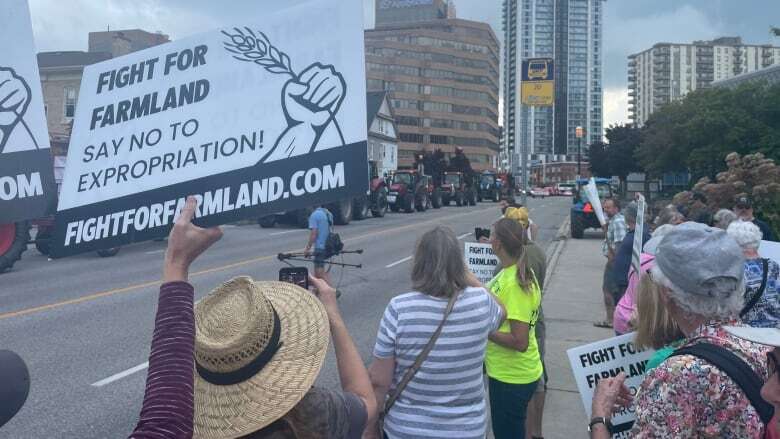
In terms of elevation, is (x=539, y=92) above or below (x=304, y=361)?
above

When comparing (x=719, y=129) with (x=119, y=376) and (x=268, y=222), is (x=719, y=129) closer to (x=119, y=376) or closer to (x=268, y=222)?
(x=268, y=222)

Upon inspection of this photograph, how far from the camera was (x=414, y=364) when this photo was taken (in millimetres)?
2932

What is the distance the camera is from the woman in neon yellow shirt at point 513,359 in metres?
3.95

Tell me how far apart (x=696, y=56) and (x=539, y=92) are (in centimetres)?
19005

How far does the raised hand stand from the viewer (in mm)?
1659

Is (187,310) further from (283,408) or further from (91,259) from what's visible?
(91,259)

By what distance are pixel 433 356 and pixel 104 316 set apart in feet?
25.7

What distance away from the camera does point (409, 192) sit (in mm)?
36906

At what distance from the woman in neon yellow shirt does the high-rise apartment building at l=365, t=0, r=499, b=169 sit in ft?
323

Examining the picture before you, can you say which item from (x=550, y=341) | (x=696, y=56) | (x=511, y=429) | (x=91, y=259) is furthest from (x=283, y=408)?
(x=696, y=56)

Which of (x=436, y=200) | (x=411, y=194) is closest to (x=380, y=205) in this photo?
(x=411, y=194)

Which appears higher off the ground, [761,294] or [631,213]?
[631,213]

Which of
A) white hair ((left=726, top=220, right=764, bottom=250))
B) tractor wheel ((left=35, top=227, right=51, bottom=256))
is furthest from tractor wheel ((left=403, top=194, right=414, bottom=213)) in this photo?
white hair ((left=726, top=220, right=764, bottom=250))

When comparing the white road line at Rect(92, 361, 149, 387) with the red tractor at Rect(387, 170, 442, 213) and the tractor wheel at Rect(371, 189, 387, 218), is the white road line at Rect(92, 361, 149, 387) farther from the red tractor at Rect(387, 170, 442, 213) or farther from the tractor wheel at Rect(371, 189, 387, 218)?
the red tractor at Rect(387, 170, 442, 213)
